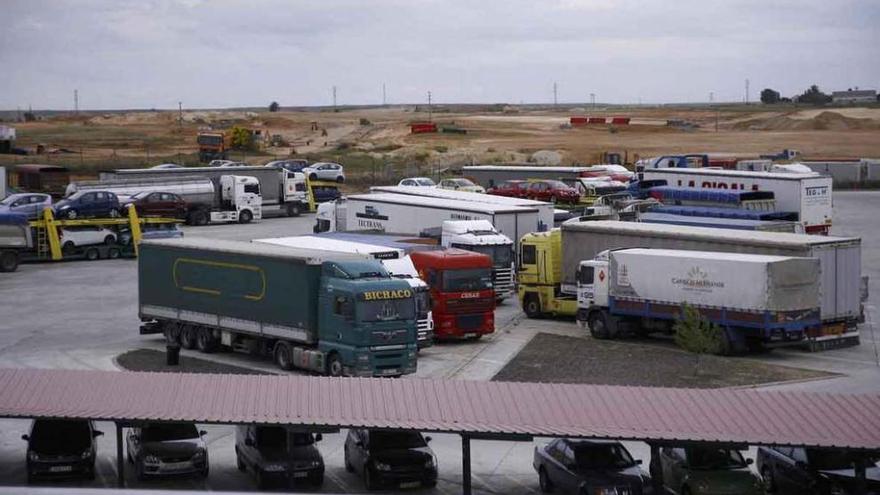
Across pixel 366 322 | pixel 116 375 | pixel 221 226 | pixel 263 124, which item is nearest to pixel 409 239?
pixel 366 322

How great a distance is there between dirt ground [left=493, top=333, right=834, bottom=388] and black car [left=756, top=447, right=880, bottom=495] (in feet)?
30.9

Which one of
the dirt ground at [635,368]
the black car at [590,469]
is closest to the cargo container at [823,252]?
the dirt ground at [635,368]

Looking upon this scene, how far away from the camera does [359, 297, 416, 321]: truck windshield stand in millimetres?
32000

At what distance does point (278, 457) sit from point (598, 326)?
1766 centimetres

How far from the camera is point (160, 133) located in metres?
155

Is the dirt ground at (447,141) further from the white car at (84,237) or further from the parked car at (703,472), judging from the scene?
the parked car at (703,472)

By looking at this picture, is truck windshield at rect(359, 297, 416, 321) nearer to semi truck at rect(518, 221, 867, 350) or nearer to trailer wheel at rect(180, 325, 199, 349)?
trailer wheel at rect(180, 325, 199, 349)

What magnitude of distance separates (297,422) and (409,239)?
2317 centimetres

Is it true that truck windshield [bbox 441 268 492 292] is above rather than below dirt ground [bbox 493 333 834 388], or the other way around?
above

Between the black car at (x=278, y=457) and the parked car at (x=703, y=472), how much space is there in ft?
19.9

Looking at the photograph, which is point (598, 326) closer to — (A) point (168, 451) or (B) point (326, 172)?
(A) point (168, 451)

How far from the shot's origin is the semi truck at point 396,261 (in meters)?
35.7

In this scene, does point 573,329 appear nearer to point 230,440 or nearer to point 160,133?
point 230,440

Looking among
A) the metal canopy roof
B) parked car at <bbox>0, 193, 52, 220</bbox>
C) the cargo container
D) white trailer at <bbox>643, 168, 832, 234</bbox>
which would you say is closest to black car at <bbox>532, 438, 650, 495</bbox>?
the metal canopy roof
